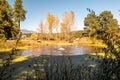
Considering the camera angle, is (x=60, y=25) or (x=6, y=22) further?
(x=60, y=25)

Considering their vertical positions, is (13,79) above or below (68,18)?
below

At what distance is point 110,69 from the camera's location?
2.75 metres

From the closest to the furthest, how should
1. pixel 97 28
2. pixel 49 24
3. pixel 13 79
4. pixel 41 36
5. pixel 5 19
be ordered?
pixel 97 28
pixel 13 79
pixel 5 19
pixel 41 36
pixel 49 24

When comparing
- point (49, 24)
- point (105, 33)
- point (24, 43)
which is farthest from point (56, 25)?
point (105, 33)

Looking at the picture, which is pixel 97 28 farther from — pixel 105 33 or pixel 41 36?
pixel 41 36

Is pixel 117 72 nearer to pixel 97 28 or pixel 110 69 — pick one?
pixel 110 69

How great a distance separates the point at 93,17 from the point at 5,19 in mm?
30126

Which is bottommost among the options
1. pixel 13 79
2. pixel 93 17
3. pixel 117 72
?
pixel 13 79

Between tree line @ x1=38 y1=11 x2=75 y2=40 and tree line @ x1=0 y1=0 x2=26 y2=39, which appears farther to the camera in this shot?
tree line @ x1=38 y1=11 x2=75 y2=40

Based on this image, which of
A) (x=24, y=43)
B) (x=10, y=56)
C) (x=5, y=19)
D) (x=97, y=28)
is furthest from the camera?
(x=24, y=43)

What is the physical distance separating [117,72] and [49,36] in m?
57.9

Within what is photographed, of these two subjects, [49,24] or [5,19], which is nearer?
[5,19]

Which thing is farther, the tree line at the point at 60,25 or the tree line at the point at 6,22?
the tree line at the point at 60,25

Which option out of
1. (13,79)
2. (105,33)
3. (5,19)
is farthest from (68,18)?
(105,33)
